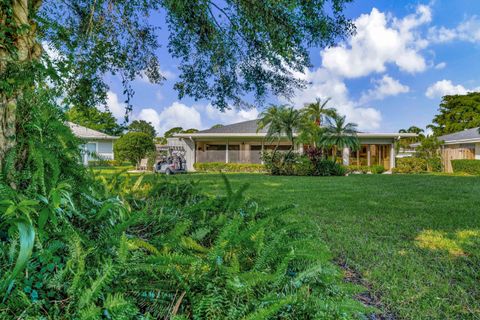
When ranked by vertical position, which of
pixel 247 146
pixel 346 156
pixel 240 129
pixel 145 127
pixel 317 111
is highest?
pixel 145 127

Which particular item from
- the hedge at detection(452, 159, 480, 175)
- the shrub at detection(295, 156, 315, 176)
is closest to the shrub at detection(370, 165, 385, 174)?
the hedge at detection(452, 159, 480, 175)

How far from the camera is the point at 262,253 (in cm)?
138

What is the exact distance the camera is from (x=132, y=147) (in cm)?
2236

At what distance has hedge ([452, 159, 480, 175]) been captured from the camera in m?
18.9

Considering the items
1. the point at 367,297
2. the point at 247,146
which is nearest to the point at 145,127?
the point at 247,146

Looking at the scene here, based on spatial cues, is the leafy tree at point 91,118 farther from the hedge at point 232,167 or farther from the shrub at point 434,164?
the shrub at point 434,164

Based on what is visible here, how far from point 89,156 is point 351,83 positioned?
19.3 m

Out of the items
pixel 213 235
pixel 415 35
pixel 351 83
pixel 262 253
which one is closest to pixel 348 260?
pixel 213 235

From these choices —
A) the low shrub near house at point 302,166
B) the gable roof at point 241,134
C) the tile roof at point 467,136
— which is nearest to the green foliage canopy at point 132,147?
the gable roof at point 241,134

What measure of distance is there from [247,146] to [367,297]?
22.4 meters

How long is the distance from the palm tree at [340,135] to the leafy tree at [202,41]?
18.1 m

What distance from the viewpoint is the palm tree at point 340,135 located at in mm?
21828

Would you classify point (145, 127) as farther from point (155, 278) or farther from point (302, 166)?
point (155, 278)

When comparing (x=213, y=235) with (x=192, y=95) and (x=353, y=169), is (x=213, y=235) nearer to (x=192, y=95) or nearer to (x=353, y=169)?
(x=192, y=95)
